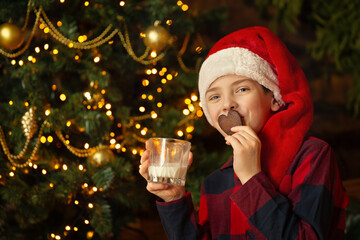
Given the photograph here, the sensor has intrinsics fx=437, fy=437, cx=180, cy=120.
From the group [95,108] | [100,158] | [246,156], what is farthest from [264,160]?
[95,108]

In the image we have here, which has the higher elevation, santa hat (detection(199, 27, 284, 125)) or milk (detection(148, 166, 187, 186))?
santa hat (detection(199, 27, 284, 125))

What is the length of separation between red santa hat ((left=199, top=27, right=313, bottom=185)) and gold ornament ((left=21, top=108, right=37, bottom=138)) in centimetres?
93

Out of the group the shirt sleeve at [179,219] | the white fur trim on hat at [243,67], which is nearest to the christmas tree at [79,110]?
the shirt sleeve at [179,219]

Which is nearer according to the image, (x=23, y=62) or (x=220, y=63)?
(x=220, y=63)

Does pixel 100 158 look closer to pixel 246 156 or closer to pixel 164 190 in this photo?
pixel 164 190

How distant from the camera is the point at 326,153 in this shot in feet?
3.45

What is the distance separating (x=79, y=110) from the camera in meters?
1.88

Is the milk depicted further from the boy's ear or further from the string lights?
the string lights

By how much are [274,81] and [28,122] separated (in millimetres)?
1107

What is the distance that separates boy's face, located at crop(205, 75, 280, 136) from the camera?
1099 mm

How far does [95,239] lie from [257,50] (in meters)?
1.24

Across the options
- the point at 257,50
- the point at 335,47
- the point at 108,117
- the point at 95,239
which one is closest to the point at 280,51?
the point at 257,50

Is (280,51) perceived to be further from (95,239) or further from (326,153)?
(95,239)

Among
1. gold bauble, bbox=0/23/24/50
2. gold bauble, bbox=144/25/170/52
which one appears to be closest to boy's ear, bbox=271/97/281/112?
gold bauble, bbox=144/25/170/52
